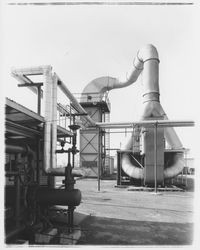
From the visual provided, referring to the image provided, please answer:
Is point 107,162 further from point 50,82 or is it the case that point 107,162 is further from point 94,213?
point 50,82

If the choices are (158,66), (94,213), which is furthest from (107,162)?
(94,213)

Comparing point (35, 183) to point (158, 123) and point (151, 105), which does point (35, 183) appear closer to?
point (158, 123)

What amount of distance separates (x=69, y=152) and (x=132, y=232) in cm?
279

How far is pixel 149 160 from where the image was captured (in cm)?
1395

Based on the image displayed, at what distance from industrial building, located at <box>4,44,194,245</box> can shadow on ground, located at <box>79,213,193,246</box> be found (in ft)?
1.45

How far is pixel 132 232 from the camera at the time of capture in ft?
18.6

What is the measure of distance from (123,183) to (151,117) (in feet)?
18.7

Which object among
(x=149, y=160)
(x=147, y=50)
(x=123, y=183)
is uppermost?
(x=147, y=50)

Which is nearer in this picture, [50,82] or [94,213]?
[50,82]

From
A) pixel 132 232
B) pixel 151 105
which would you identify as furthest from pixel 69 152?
pixel 151 105

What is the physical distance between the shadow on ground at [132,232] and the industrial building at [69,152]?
0.44 metres

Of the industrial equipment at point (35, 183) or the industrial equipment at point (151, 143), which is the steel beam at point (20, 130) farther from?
the industrial equipment at point (151, 143)

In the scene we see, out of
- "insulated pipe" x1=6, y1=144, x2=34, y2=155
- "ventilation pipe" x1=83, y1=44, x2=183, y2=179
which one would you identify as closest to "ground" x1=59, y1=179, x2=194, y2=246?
"insulated pipe" x1=6, y1=144, x2=34, y2=155

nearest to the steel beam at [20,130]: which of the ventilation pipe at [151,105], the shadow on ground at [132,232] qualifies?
the shadow on ground at [132,232]
